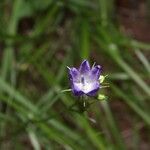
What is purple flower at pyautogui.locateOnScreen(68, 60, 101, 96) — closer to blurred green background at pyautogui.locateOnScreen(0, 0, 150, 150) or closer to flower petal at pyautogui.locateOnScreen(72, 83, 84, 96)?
flower petal at pyautogui.locateOnScreen(72, 83, 84, 96)

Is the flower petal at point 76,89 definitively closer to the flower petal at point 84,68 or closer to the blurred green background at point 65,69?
the flower petal at point 84,68

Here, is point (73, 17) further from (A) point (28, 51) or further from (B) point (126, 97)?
(B) point (126, 97)

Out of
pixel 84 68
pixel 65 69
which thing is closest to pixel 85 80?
pixel 84 68

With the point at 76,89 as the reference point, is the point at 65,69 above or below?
above

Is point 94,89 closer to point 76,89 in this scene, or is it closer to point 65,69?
point 76,89

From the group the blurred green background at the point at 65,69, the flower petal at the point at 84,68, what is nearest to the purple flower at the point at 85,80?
the flower petal at the point at 84,68

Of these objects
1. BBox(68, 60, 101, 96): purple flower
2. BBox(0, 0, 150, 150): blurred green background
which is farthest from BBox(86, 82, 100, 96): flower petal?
BBox(0, 0, 150, 150): blurred green background
